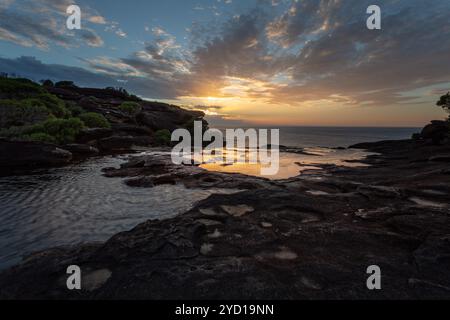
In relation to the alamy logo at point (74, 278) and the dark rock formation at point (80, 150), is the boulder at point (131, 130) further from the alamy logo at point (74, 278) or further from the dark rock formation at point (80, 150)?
the alamy logo at point (74, 278)

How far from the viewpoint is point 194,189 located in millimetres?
21328

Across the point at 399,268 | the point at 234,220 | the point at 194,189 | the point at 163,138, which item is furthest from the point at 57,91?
the point at 399,268

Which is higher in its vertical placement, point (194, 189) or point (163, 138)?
point (163, 138)

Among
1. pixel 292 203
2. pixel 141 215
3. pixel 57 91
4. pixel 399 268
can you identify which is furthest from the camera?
pixel 57 91

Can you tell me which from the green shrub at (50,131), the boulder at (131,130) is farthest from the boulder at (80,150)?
the boulder at (131,130)

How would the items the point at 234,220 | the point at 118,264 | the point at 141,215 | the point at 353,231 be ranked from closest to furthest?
the point at 118,264
the point at 353,231
the point at 234,220
the point at 141,215

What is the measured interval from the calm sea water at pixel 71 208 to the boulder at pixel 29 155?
794cm

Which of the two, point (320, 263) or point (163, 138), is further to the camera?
point (163, 138)

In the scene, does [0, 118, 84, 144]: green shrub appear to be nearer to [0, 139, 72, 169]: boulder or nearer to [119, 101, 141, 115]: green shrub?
[0, 139, 72, 169]: boulder

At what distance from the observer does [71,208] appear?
1608cm

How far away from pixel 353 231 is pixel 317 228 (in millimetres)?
1337

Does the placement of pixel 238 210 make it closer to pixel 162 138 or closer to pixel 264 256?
pixel 264 256

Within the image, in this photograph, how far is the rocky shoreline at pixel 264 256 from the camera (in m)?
6.28
